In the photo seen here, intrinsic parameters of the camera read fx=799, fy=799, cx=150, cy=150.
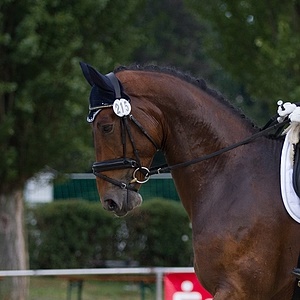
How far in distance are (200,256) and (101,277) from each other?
16.9ft

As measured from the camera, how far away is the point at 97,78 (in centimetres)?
473

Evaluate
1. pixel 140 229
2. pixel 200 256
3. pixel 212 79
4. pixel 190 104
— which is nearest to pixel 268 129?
pixel 190 104

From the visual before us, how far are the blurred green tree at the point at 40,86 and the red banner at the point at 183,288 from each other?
328 cm

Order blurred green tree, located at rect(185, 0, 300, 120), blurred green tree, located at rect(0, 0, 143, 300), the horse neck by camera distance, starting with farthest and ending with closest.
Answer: blurred green tree, located at rect(185, 0, 300, 120)
blurred green tree, located at rect(0, 0, 143, 300)
the horse neck

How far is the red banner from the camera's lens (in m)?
7.15

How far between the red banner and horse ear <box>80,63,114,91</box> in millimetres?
2928

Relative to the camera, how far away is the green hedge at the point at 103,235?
45.6 feet

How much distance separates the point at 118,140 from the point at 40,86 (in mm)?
5491

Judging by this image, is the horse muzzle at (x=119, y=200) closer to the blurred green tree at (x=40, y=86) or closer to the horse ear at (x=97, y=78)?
the horse ear at (x=97, y=78)

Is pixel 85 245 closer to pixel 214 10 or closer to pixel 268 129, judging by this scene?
pixel 214 10

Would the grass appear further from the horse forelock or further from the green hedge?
the horse forelock

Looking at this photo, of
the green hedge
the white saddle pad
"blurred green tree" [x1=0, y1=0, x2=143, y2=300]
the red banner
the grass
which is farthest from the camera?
the green hedge

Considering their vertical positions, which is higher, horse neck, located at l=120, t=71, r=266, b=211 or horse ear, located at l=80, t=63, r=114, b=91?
horse ear, located at l=80, t=63, r=114, b=91

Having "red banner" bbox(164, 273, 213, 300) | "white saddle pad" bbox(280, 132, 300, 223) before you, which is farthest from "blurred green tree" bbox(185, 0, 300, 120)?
"white saddle pad" bbox(280, 132, 300, 223)
